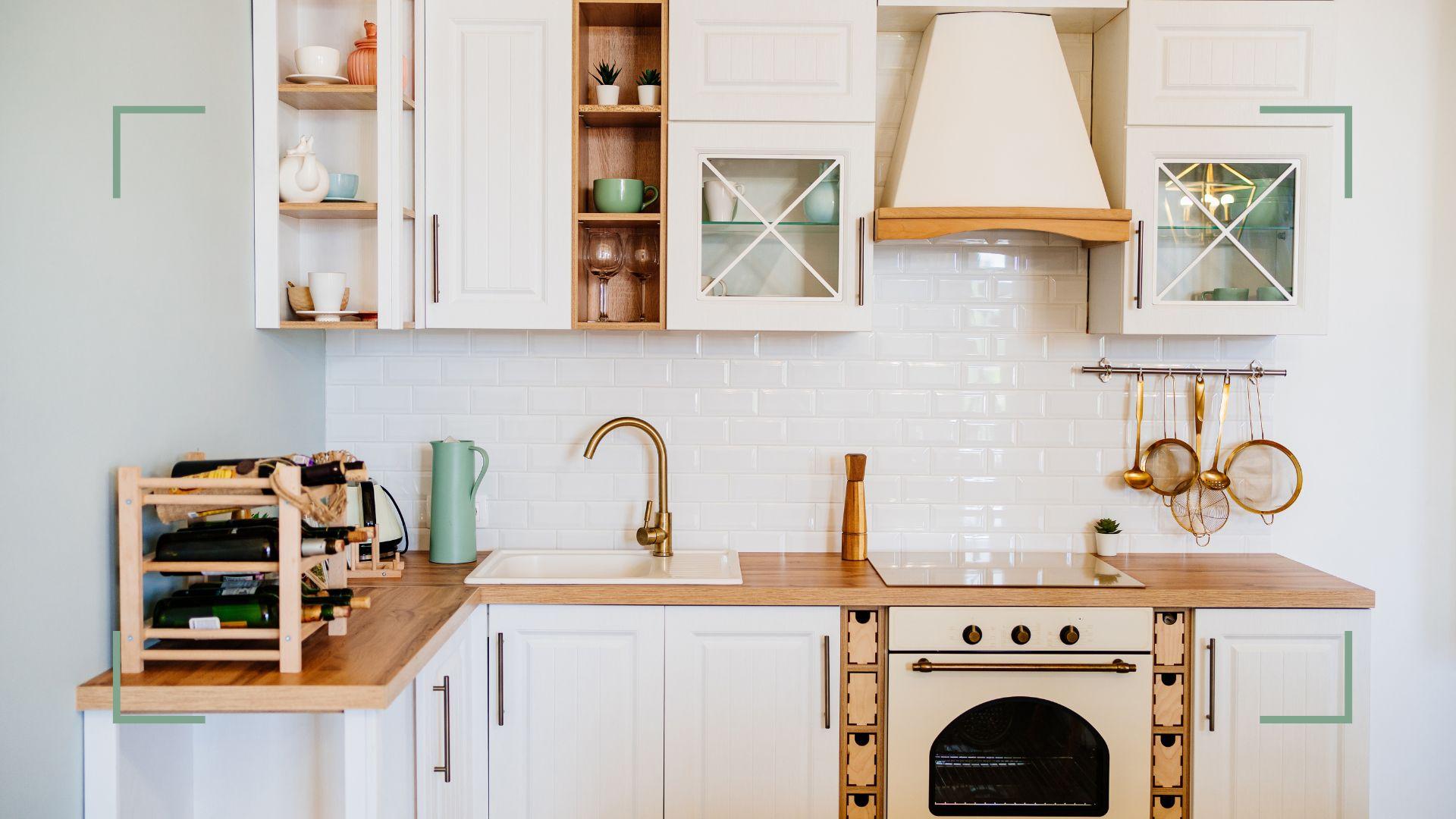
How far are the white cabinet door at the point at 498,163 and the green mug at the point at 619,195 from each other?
0.12 metres

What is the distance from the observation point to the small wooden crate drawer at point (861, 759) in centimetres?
253

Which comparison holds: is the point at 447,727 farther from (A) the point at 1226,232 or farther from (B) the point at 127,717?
(A) the point at 1226,232

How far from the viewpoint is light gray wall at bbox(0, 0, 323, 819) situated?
161 centimetres

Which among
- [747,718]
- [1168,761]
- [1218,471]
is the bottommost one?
[1168,761]

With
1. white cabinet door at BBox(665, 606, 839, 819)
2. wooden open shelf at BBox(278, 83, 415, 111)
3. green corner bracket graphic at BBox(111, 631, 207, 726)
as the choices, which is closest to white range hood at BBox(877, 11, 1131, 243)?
white cabinet door at BBox(665, 606, 839, 819)

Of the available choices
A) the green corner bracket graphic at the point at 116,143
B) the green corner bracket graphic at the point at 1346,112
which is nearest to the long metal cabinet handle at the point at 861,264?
the green corner bracket graphic at the point at 1346,112

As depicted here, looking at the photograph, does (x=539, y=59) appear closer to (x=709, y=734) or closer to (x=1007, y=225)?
(x=1007, y=225)

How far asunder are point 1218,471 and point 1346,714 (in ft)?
2.52

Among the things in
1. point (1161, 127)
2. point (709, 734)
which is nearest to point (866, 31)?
point (1161, 127)

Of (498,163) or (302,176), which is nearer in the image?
(302,176)

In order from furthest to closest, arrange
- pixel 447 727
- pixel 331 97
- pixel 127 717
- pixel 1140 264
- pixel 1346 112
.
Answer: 1. pixel 1346 112
2. pixel 1140 264
3. pixel 331 97
4. pixel 447 727
5. pixel 127 717

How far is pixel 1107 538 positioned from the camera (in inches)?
116

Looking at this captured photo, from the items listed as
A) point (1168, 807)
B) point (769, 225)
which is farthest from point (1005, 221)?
point (1168, 807)

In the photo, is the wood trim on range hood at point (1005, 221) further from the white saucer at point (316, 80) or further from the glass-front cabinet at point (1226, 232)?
the white saucer at point (316, 80)
